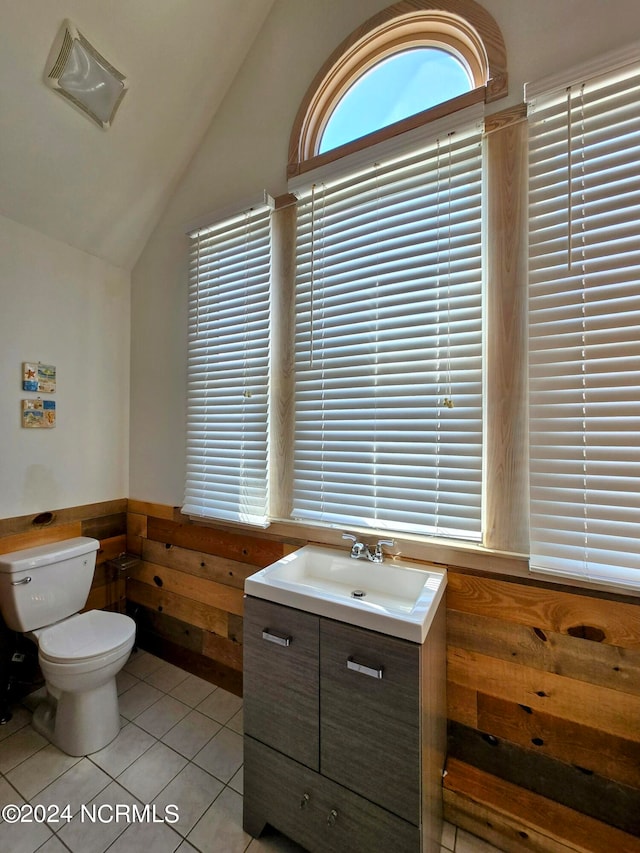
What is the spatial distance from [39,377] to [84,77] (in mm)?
1435

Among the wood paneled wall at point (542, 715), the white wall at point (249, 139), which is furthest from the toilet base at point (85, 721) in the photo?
the wood paneled wall at point (542, 715)

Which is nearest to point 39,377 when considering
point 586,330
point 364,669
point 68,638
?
point 68,638

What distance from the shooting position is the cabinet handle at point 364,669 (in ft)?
3.38

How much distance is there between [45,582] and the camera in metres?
1.83

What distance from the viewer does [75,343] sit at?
2.16 metres

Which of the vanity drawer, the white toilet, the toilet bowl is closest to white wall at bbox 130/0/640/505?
the white toilet

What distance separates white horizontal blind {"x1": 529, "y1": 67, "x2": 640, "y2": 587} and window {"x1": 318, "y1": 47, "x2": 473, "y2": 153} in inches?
18.6

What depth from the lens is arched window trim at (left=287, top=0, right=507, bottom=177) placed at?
1339mm

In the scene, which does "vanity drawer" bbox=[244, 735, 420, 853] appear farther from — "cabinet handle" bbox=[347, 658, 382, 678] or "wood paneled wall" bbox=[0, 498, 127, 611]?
"wood paneled wall" bbox=[0, 498, 127, 611]

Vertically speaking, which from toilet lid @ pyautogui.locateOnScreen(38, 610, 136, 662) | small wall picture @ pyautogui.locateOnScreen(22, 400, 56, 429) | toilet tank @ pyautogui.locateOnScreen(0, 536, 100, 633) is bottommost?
toilet lid @ pyautogui.locateOnScreen(38, 610, 136, 662)

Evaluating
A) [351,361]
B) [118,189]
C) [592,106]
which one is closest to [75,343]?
→ [118,189]

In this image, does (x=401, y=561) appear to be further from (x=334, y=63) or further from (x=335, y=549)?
(x=334, y=63)

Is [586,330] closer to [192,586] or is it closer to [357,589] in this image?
[357,589]

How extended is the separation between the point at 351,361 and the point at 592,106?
3.73 feet
